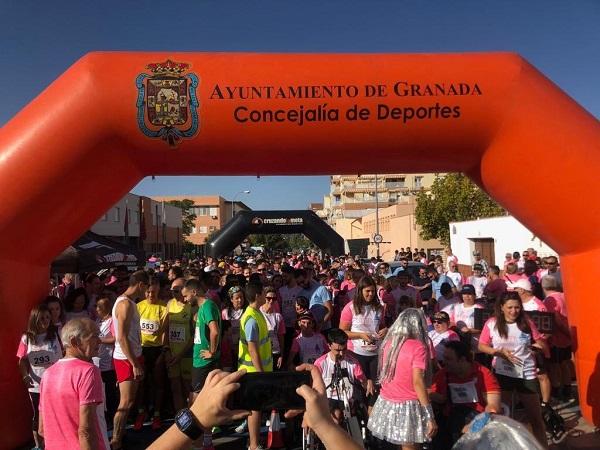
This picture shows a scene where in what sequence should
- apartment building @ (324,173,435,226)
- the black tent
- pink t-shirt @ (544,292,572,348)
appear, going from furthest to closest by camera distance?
1. apartment building @ (324,173,435,226)
2. the black tent
3. pink t-shirt @ (544,292,572,348)

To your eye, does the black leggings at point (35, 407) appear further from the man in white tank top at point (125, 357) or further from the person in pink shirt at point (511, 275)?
the person in pink shirt at point (511, 275)

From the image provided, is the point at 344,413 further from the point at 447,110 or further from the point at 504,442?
the point at 447,110

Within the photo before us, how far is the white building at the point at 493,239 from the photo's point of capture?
20.2 m

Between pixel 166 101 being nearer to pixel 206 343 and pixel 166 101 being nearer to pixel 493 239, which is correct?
pixel 206 343

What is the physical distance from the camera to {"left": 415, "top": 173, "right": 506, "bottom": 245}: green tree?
31719 mm

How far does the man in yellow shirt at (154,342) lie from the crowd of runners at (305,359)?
0.04 feet

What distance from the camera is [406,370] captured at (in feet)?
11.3

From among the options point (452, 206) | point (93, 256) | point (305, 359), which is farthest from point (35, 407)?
point (452, 206)

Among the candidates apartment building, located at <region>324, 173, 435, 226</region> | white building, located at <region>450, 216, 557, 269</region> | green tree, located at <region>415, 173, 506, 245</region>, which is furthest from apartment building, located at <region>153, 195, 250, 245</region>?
white building, located at <region>450, 216, 557, 269</region>

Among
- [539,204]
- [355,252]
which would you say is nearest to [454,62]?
[539,204]

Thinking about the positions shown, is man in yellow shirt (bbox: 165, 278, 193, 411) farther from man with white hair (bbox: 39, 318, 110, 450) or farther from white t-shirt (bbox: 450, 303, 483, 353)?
white t-shirt (bbox: 450, 303, 483, 353)

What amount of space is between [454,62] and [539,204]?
1605mm

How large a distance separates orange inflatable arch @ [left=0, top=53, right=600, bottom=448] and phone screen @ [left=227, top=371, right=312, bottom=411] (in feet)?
10.7

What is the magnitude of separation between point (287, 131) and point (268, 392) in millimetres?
3340
